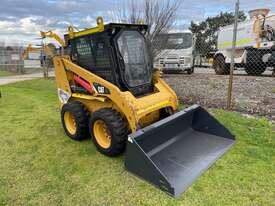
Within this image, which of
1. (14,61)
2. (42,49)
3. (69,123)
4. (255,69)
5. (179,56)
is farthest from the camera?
(14,61)

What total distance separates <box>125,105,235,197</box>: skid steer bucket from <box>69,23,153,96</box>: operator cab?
80 centimetres

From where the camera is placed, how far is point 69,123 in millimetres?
4457

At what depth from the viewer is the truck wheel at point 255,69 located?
36.4ft

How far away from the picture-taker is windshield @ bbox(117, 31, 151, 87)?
12.3ft

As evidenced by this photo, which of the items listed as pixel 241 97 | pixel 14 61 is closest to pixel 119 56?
pixel 241 97

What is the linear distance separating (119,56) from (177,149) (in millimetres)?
1607

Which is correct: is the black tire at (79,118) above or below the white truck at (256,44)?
below

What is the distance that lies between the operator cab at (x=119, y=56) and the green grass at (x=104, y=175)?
46.7 inches

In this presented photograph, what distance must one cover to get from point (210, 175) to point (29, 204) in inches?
82.7

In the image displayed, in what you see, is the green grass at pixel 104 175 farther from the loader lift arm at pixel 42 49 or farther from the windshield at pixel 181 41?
the windshield at pixel 181 41

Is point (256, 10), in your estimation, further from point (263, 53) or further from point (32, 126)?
point (32, 126)

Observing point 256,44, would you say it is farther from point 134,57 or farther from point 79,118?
point 79,118

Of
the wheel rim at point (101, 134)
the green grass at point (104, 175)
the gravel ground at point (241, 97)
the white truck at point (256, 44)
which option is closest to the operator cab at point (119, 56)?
the wheel rim at point (101, 134)

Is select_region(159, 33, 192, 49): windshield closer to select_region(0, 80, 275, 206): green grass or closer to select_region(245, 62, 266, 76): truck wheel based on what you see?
select_region(245, 62, 266, 76): truck wheel
